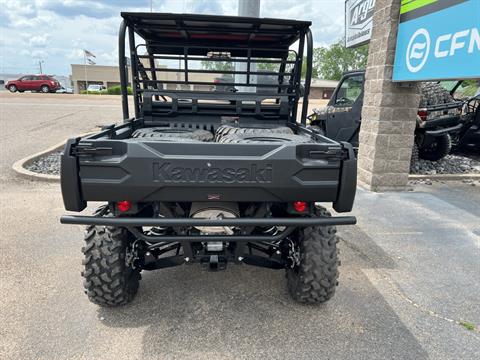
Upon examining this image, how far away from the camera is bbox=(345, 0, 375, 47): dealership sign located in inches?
270

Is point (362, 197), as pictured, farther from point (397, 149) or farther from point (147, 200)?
point (147, 200)

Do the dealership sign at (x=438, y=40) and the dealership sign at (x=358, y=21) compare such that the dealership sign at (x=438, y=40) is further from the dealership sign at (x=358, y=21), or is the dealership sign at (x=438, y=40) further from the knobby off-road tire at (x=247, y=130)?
the knobby off-road tire at (x=247, y=130)

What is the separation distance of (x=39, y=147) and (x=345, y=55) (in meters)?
78.4

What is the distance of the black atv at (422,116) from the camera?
7.20 metres

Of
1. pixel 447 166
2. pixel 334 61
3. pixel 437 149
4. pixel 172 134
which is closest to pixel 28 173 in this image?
pixel 172 134

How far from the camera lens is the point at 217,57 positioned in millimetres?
3986

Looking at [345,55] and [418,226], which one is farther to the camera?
[345,55]

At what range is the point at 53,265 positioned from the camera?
134 inches

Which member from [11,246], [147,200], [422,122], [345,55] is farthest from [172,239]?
[345,55]

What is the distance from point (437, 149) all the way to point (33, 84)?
116 feet

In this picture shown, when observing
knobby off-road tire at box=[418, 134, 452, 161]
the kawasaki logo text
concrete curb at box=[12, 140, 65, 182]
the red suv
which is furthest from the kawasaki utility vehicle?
the red suv

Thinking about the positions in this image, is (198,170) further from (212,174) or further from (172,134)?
(172,134)

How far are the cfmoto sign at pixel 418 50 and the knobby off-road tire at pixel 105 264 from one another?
→ 464 cm

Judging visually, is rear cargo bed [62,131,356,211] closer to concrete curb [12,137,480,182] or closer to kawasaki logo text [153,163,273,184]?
kawasaki logo text [153,163,273,184]
